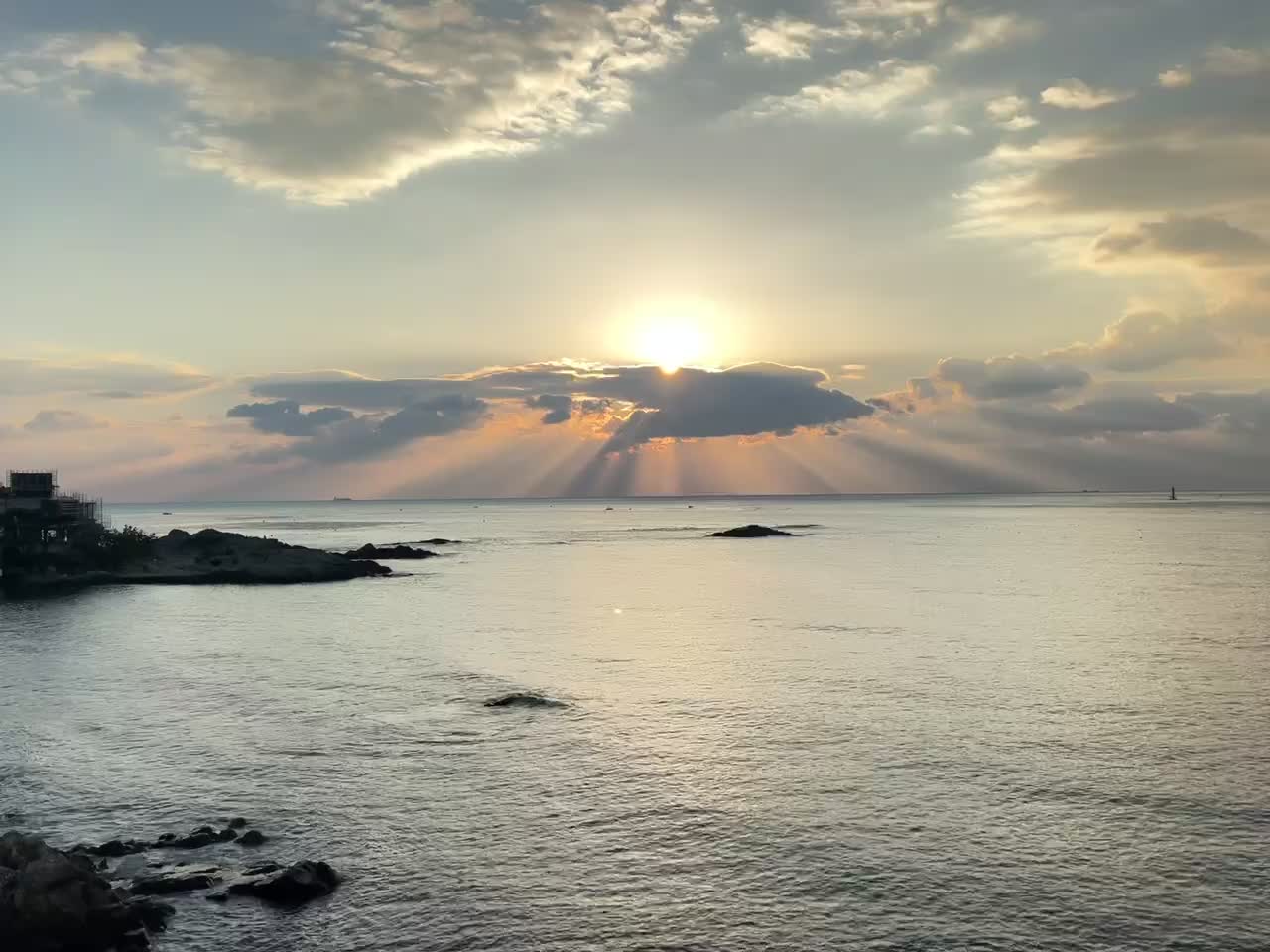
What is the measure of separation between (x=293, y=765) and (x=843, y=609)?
6852 cm

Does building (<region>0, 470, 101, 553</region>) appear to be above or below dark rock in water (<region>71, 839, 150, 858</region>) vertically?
above

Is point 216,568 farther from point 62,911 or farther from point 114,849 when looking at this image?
point 62,911

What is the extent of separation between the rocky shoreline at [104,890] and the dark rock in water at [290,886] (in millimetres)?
29

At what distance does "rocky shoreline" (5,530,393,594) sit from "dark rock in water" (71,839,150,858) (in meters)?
116

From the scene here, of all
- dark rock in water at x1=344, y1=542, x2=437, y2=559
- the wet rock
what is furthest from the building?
the wet rock

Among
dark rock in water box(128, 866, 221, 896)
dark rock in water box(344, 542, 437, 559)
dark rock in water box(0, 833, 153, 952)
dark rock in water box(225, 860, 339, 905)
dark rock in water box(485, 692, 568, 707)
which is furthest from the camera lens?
dark rock in water box(344, 542, 437, 559)

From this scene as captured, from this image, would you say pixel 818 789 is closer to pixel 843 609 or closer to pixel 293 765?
pixel 293 765

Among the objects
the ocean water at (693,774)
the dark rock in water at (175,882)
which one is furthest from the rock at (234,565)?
the dark rock in water at (175,882)

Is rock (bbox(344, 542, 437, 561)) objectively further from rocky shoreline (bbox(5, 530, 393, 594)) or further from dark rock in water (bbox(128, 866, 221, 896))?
dark rock in water (bbox(128, 866, 221, 896))

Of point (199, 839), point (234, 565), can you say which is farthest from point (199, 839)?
point (234, 565)

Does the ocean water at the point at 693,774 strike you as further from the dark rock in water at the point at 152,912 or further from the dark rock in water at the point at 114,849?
the dark rock in water at the point at 114,849

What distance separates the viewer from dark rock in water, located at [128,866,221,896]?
29016mm

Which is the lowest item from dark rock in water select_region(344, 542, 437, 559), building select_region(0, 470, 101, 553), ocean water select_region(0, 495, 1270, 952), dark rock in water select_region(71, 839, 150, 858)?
ocean water select_region(0, 495, 1270, 952)

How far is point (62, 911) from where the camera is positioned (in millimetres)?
25469
